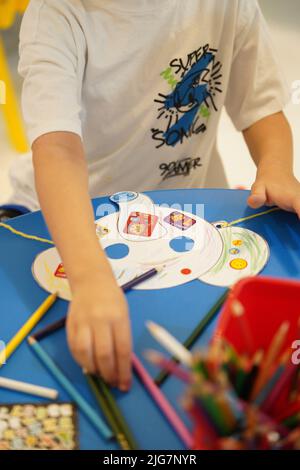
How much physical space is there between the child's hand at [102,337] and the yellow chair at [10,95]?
47.6 inches

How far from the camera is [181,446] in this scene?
334mm

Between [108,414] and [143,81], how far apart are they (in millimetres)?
469

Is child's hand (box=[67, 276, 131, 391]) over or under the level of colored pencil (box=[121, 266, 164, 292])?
over

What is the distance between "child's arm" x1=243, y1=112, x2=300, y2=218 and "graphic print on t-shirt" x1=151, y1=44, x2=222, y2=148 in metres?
0.08

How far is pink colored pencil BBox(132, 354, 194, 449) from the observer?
1.10 feet

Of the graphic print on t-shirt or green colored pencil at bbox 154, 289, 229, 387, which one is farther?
the graphic print on t-shirt

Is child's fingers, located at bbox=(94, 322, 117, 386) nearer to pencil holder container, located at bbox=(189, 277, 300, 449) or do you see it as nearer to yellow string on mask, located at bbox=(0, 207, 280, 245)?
pencil holder container, located at bbox=(189, 277, 300, 449)

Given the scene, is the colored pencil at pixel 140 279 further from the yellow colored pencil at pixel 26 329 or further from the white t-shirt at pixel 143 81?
the white t-shirt at pixel 143 81

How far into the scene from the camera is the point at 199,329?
41 centimetres

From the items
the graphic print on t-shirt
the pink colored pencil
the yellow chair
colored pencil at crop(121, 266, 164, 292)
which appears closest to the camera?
the pink colored pencil

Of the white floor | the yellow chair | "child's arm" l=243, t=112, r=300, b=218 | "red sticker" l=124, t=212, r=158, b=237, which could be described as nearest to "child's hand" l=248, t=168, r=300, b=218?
"child's arm" l=243, t=112, r=300, b=218

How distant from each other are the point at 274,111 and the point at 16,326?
49cm

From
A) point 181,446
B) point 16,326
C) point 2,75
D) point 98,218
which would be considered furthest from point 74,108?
point 2,75
